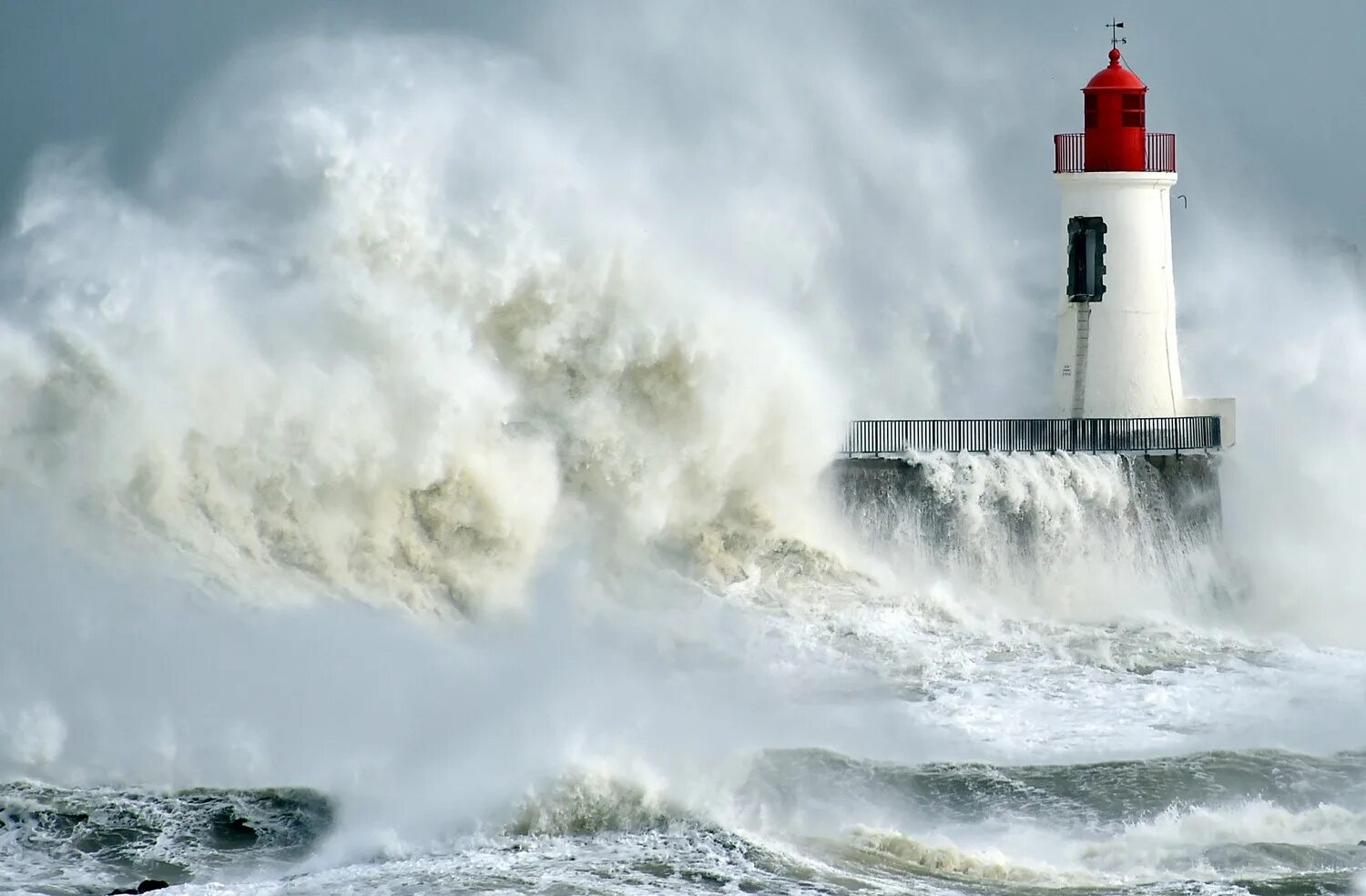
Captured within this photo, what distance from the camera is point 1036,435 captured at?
86.1 feet

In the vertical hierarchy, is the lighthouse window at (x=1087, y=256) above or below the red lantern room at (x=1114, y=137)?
below

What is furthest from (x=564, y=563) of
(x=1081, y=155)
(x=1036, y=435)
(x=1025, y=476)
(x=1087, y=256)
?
(x=1081, y=155)

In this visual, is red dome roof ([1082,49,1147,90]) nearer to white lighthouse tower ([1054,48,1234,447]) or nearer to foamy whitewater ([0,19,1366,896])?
white lighthouse tower ([1054,48,1234,447])

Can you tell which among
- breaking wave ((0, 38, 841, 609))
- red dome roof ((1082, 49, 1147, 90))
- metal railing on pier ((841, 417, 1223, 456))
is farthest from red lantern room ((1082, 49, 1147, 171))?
breaking wave ((0, 38, 841, 609))

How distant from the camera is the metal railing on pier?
25641mm

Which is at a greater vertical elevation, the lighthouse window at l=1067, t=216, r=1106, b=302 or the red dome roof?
the red dome roof

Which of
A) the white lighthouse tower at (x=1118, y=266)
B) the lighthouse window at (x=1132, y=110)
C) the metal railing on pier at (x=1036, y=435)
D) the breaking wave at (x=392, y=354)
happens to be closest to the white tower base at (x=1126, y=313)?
the white lighthouse tower at (x=1118, y=266)

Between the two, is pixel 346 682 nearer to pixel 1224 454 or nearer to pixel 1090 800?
pixel 1090 800

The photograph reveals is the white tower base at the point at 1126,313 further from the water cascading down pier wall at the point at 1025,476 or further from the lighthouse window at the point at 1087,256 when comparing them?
the water cascading down pier wall at the point at 1025,476

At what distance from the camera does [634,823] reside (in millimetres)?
16047

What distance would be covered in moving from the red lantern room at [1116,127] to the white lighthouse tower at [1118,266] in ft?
0.03

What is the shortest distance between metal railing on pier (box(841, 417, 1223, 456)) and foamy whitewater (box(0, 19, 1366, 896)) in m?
0.42

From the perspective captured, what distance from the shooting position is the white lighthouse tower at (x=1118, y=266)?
2638 centimetres

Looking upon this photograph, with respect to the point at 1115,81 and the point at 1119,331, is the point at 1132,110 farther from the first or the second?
the point at 1119,331
